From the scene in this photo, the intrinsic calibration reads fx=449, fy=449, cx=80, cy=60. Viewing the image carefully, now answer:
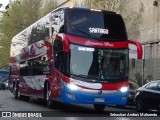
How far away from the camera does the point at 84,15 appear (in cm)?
1780

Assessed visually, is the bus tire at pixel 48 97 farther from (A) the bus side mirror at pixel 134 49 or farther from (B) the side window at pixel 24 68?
(B) the side window at pixel 24 68

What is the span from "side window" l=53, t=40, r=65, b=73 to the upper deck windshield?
0.79 meters

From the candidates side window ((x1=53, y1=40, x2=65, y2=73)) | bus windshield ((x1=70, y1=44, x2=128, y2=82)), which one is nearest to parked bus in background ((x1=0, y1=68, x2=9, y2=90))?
side window ((x1=53, y1=40, x2=65, y2=73))

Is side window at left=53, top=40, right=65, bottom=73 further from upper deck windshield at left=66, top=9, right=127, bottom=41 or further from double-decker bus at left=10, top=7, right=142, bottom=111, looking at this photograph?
upper deck windshield at left=66, top=9, right=127, bottom=41

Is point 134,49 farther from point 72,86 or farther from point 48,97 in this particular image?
point 48,97

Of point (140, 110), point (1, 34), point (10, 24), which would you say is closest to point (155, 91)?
point (140, 110)

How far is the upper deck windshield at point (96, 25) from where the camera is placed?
1731 cm

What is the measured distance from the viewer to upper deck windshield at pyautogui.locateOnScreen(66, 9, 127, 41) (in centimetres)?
1731

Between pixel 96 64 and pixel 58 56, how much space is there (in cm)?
161

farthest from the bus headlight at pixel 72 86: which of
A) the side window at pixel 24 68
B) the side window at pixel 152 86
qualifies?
the side window at pixel 24 68

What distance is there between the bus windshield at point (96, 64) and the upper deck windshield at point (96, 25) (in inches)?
22.6

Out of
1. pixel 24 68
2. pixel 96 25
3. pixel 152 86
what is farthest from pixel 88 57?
pixel 24 68

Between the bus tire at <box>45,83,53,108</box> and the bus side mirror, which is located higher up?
the bus side mirror

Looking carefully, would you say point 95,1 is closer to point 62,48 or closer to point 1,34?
point 62,48
